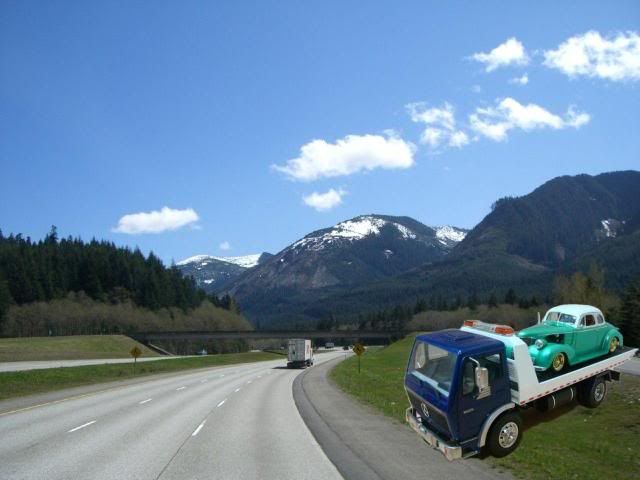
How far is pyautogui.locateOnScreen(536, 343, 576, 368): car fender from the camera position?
43.7 ft

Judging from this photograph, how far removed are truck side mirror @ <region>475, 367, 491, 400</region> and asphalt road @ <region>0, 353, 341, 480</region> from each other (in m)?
3.53

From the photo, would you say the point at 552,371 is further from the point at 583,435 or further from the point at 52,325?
the point at 52,325

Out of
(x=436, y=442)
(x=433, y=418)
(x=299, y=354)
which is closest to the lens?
(x=436, y=442)

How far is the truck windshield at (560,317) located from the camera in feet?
46.8

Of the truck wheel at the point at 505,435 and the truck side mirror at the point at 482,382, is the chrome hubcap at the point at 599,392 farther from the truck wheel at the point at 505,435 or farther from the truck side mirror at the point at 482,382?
the truck side mirror at the point at 482,382

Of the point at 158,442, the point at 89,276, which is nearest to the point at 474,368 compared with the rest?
the point at 158,442

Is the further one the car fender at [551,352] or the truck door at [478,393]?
the car fender at [551,352]

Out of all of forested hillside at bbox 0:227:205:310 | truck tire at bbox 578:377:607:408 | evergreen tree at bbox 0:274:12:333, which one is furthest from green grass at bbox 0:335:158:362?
truck tire at bbox 578:377:607:408

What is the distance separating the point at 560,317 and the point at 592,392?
2.03 meters

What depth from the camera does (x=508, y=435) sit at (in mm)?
12789

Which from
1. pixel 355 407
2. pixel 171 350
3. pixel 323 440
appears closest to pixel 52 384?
pixel 355 407

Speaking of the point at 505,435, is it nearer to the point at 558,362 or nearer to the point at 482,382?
the point at 482,382

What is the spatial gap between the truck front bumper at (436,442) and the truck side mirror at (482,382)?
1.20 metres

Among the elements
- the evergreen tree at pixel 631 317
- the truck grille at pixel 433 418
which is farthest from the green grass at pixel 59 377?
the evergreen tree at pixel 631 317
